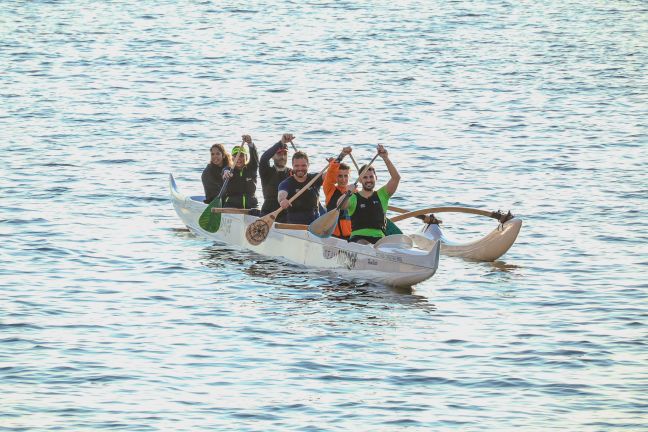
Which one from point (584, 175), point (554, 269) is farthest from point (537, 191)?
point (554, 269)

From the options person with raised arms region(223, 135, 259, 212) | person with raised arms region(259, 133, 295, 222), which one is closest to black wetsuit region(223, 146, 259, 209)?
person with raised arms region(223, 135, 259, 212)

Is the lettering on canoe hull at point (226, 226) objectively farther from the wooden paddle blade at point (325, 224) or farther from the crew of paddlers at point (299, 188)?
the wooden paddle blade at point (325, 224)

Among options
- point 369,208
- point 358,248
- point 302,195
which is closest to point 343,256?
point 358,248

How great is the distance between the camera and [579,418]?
1500 centimetres

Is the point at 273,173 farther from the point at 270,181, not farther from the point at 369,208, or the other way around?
the point at 369,208

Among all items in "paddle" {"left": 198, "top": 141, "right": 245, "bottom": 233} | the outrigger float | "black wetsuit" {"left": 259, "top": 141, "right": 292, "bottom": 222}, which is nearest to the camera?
the outrigger float

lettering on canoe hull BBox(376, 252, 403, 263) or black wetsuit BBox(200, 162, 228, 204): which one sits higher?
black wetsuit BBox(200, 162, 228, 204)

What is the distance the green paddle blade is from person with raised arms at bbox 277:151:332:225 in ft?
5.86

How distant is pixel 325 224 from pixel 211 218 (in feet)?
12.1

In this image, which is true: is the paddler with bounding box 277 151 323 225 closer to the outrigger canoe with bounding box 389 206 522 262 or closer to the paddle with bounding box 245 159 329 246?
the paddle with bounding box 245 159 329 246

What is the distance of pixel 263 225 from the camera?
2275cm

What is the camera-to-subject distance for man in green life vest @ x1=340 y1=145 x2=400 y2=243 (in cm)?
2108

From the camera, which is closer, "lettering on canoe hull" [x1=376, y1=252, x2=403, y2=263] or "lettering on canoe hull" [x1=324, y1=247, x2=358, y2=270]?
"lettering on canoe hull" [x1=376, y1=252, x2=403, y2=263]

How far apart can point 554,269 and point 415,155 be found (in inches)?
524
